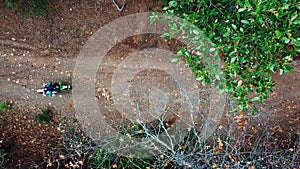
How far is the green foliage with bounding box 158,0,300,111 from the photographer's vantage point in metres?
3.49

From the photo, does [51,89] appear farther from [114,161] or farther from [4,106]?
[114,161]

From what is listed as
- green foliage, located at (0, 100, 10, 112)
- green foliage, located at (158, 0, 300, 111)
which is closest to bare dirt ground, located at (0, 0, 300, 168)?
green foliage, located at (0, 100, 10, 112)

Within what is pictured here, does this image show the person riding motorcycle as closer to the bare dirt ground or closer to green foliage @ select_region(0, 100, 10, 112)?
the bare dirt ground

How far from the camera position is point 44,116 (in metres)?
6.41

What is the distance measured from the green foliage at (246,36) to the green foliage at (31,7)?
114 inches

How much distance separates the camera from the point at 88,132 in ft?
21.4

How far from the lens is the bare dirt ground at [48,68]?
622 centimetres

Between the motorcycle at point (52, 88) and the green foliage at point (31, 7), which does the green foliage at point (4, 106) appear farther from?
the green foliage at point (31, 7)

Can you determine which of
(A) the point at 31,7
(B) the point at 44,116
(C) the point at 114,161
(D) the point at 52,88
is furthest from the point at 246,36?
(B) the point at 44,116

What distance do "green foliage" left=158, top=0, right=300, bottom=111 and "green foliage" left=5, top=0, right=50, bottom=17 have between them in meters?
2.89

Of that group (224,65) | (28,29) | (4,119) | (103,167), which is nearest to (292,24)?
(224,65)

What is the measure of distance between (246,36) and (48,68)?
400 cm

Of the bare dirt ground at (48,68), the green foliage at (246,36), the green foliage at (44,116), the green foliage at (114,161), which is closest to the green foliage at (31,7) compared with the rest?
the bare dirt ground at (48,68)

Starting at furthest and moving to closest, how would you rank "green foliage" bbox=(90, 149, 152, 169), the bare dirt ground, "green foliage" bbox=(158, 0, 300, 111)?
the bare dirt ground, "green foliage" bbox=(90, 149, 152, 169), "green foliage" bbox=(158, 0, 300, 111)
